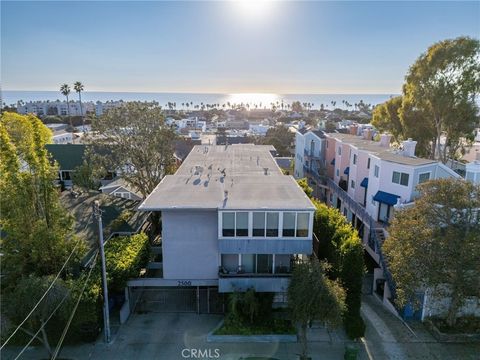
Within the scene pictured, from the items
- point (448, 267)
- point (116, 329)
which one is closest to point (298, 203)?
point (448, 267)

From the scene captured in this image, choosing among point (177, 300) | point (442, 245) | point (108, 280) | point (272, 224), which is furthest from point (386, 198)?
point (108, 280)

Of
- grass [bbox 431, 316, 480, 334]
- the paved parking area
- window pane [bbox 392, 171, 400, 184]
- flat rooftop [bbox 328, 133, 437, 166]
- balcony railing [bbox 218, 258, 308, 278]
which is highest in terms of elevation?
flat rooftop [bbox 328, 133, 437, 166]

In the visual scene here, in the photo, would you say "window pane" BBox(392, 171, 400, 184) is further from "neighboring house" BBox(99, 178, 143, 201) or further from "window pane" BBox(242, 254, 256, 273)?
"neighboring house" BBox(99, 178, 143, 201)

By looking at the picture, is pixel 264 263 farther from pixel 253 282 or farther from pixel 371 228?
pixel 371 228

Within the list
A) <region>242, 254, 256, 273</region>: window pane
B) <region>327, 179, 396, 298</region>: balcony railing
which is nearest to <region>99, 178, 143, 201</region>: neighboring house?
<region>242, 254, 256, 273</region>: window pane

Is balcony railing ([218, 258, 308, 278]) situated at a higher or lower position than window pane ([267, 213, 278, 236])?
lower

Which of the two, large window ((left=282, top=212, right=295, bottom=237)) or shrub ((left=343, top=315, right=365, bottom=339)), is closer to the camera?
shrub ((left=343, top=315, right=365, bottom=339))

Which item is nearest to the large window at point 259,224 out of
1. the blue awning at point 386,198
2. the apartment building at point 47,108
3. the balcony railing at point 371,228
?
the balcony railing at point 371,228
